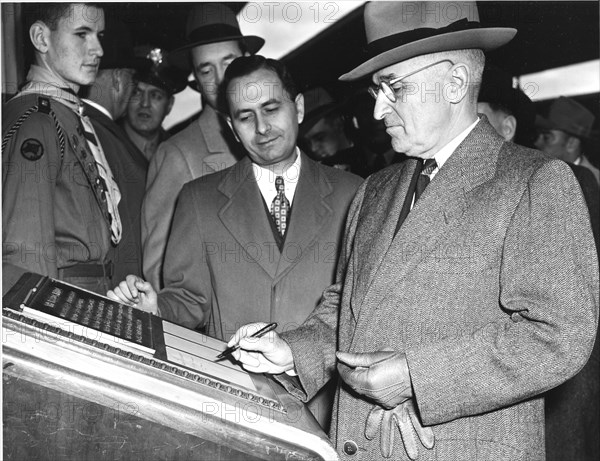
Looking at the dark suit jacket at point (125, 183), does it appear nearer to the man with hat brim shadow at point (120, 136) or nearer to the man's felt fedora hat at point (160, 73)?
the man with hat brim shadow at point (120, 136)

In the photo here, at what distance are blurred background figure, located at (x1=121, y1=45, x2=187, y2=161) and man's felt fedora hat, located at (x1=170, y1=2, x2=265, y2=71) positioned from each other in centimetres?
72

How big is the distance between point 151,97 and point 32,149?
1958 millimetres

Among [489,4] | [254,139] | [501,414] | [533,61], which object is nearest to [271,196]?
[254,139]

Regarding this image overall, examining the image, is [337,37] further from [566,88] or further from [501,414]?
[501,414]

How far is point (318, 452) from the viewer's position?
1407mm

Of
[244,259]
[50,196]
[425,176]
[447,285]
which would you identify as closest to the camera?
[447,285]

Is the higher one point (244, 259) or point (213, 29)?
point (213, 29)

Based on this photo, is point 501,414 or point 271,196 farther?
point 271,196

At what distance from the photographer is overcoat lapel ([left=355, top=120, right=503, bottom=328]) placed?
72.4 inches

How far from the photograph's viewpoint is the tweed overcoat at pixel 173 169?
3.37 m

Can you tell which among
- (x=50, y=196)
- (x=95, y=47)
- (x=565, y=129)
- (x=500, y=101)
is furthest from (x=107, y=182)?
(x=565, y=129)

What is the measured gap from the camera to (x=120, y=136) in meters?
3.70

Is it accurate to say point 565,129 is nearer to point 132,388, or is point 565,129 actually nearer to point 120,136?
point 120,136

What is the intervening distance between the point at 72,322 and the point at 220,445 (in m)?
0.41
